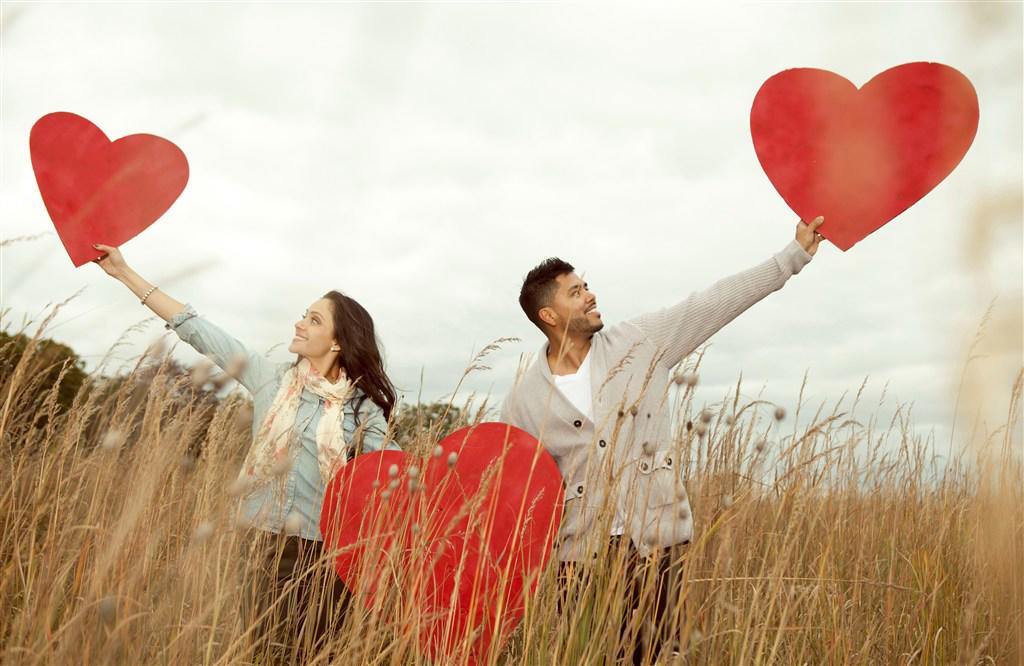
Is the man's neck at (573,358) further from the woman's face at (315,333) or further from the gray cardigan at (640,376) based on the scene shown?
the woman's face at (315,333)

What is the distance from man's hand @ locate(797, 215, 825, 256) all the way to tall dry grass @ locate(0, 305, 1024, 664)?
49 centimetres

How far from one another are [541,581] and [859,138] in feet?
5.40

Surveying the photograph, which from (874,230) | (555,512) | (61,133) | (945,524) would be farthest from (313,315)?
(945,524)

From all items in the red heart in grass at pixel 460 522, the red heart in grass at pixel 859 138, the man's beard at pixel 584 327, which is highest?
the red heart in grass at pixel 859 138

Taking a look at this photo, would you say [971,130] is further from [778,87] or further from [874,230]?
[778,87]

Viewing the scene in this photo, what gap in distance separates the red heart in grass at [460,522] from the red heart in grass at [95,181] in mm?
1172

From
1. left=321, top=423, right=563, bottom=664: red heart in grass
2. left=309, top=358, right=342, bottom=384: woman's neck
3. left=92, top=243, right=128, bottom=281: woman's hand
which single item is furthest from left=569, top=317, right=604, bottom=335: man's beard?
left=92, top=243, right=128, bottom=281: woman's hand

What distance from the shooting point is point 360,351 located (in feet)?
9.91

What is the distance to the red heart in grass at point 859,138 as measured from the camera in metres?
2.49

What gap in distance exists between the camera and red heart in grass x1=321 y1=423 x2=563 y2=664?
2078 mm

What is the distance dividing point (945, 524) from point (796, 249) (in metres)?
1.25

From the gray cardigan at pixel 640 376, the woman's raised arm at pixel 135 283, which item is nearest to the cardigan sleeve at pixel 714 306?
the gray cardigan at pixel 640 376

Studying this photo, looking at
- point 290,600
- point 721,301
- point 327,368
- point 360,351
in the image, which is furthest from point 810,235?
point 290,600

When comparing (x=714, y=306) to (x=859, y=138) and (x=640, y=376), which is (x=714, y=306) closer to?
(x=640, y=376)
